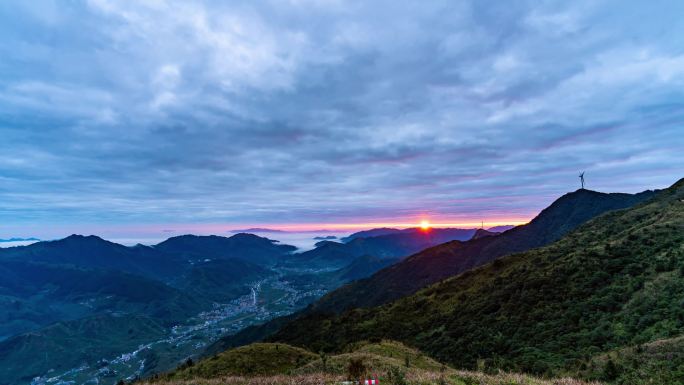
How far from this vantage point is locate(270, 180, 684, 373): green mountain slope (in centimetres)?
3328

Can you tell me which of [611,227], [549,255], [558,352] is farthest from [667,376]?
[611,227]

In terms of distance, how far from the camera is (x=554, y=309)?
44.4m

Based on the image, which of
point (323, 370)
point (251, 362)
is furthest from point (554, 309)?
point (251, 362)

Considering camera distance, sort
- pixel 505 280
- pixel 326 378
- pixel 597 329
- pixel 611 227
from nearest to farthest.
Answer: pixel 326 378
pixel 597 329
pixel 505 280
pixel 611 227

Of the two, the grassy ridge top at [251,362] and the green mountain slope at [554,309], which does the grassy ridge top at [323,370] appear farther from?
the green mountain slope at [554,309]

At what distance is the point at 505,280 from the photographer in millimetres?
63219

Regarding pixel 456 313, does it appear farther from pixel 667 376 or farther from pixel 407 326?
pixel 667 376

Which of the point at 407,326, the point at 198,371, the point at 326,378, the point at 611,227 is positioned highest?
the point at 611,227

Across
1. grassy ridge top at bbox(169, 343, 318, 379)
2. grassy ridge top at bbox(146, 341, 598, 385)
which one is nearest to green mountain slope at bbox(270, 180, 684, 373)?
grassy ridge top at bbox(146, 341, 598, 385)

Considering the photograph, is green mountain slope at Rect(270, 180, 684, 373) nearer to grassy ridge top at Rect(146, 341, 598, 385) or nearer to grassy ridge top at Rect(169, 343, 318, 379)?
grassy ridge top at Rect(146, 341, 598, 385)

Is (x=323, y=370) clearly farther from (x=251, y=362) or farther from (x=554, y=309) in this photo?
(x=554, y=309)

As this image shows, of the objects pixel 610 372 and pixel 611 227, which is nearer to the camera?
pixel 610 372

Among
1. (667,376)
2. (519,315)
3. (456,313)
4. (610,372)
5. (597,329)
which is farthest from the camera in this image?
(456,313)

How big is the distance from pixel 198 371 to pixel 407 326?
39617 mm
